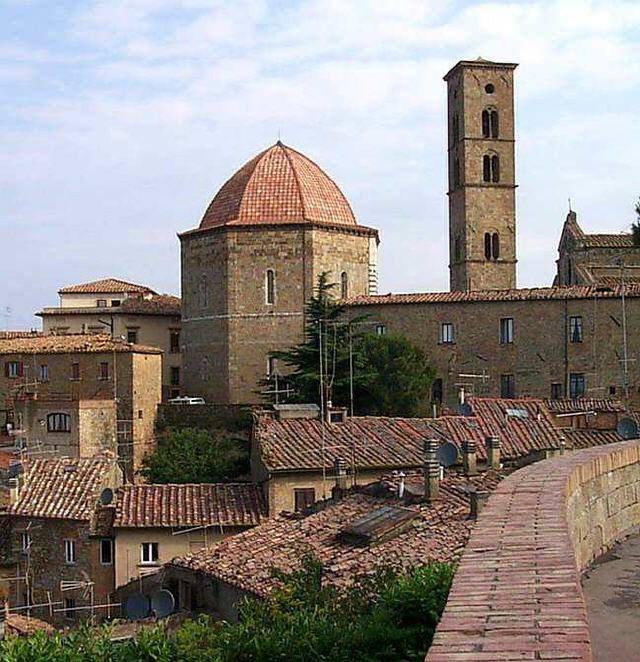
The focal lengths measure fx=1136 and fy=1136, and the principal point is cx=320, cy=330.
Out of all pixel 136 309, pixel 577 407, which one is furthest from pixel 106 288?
pixel 577 407

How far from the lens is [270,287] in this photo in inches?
1743

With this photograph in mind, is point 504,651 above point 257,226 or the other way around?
Result: the other way around

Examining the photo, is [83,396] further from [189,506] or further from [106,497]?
[189,506]

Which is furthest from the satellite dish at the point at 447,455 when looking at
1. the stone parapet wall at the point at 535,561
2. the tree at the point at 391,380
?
the tree at the point at 391,380

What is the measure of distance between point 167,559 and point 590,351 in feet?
68.1

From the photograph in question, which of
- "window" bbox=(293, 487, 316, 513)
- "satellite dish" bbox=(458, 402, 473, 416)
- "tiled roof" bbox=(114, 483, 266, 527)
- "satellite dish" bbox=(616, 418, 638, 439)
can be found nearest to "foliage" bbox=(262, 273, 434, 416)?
"satellite dish" bbox=(458, 402, 473, 416)

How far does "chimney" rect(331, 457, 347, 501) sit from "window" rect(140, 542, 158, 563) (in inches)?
164

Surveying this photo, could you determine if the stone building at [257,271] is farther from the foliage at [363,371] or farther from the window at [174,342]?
the window at [174,342]

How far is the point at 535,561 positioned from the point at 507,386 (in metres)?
36.6

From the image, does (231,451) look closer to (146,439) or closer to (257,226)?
(146,439)

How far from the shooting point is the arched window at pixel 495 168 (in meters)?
55.8

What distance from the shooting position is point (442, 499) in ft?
61.2

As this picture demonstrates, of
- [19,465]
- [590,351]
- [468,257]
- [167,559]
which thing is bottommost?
[167,559]

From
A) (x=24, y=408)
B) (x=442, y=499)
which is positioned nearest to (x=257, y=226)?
(x=24, y=408)
